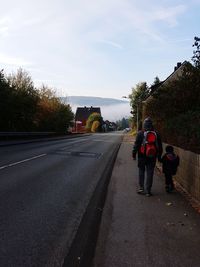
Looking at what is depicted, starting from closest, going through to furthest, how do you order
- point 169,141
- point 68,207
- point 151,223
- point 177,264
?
point 177,264, point 151,223, point 68,207, point 169,141

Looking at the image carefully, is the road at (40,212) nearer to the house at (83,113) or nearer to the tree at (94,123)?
the tree at (94,123)

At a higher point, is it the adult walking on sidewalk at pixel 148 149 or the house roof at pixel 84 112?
the house roof at pixel 84 112

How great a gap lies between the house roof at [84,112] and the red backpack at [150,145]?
169195mm

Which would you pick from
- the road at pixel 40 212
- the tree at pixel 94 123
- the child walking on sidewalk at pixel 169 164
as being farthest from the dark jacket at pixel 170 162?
the tree at pixel 94 123

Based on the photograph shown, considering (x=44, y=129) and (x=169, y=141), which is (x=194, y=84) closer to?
(x=169, y=141)

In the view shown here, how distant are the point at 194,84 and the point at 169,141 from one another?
4.47 metres

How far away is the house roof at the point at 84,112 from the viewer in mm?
180375

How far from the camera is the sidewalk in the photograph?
536cm

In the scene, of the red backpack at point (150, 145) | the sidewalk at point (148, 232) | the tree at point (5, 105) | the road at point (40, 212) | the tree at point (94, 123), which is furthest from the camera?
the tree at point (94, 123)

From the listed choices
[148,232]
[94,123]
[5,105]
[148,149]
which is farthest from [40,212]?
[94,123]

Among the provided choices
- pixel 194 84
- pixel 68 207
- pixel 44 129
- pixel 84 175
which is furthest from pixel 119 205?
pixel 44 129

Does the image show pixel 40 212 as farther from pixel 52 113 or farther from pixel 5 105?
pixel 52 113

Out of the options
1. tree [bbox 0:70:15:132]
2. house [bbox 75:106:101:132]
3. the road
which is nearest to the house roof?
house [bbox 75:106:101:132]

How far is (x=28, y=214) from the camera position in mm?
7707
